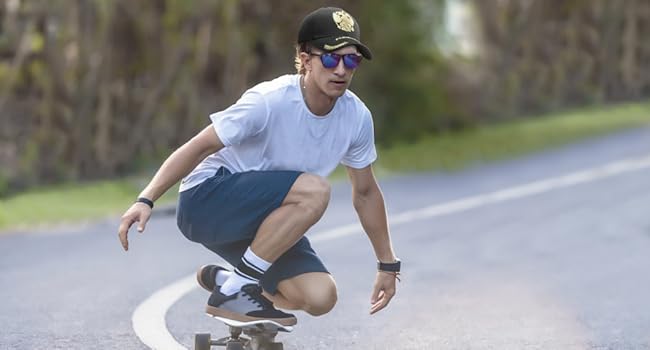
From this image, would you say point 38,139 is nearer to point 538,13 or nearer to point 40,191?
point 40,191

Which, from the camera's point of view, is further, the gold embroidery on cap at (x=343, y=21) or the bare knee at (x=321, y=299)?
the bare knee at (x=321, y=299)

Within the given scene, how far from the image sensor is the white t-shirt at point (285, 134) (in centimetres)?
623

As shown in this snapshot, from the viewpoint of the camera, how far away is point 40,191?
1578 centimetres

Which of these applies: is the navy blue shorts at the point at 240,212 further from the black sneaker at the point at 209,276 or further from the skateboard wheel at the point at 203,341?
the skateboard wheel at the point at 203,341

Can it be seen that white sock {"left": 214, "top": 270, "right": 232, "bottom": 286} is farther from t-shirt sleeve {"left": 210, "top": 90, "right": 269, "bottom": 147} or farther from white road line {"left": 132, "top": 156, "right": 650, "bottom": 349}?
t-shirt sleeve {"left": 210, "top": 90, "right": 269, "bottom": 147}

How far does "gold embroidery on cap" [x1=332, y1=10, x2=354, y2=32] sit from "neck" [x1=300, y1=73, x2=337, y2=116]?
28 cm

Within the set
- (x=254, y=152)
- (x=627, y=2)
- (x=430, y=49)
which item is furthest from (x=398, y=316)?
(x=627, y=2)

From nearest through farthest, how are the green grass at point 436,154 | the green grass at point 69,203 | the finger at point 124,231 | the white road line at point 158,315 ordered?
the finger at point 124,231 → the white road line at point 158,315 → the green grass at point 69,203 → the green grass at point 436,154

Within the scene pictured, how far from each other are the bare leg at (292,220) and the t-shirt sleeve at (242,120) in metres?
0.31

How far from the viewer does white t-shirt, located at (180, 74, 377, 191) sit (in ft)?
20.5

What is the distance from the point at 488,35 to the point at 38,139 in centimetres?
1105

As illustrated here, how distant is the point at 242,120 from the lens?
6.20 meters

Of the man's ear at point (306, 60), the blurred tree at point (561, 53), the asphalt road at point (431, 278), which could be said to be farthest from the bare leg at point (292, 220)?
the blurred tree at point (561, 53)

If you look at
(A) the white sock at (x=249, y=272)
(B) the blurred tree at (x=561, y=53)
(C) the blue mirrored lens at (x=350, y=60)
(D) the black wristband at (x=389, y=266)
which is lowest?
(B) the blurred tree at (x=561, y=53)
